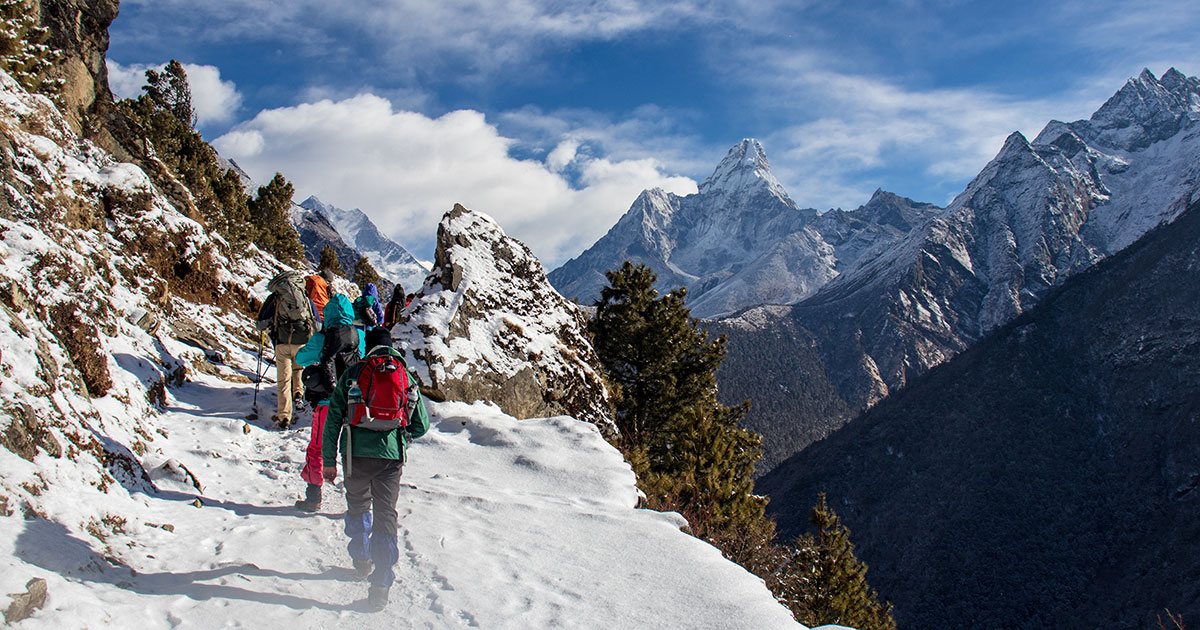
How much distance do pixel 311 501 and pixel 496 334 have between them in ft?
26.5

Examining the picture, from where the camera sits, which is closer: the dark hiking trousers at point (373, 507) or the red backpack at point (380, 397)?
the dark hiking trousers at point (373, 507)

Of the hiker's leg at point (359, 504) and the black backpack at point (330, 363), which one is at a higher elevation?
the black backpack at point (330, 363)

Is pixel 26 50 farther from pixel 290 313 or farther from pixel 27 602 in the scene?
pixel 27 602

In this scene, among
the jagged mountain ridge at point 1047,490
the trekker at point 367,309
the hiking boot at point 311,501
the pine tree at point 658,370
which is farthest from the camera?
the jagged mountain ridge at point 1047,490

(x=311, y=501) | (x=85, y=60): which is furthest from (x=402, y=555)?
(x=85, y=60)

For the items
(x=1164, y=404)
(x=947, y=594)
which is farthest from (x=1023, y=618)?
(x=1164, y=404)

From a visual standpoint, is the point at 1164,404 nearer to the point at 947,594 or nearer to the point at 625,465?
the point at 947,594

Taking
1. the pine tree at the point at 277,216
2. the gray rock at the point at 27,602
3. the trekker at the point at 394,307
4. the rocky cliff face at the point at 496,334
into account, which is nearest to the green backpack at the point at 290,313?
the rocky cliff face at the point at 496,334

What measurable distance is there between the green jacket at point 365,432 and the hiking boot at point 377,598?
1202 millimetres

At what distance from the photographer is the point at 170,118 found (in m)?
32.6

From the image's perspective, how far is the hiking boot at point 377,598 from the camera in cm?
570

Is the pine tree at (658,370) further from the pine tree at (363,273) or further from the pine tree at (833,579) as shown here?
the pine tree at (363,273)

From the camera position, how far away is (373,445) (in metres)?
6.39

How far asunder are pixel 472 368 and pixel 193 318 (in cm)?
651
